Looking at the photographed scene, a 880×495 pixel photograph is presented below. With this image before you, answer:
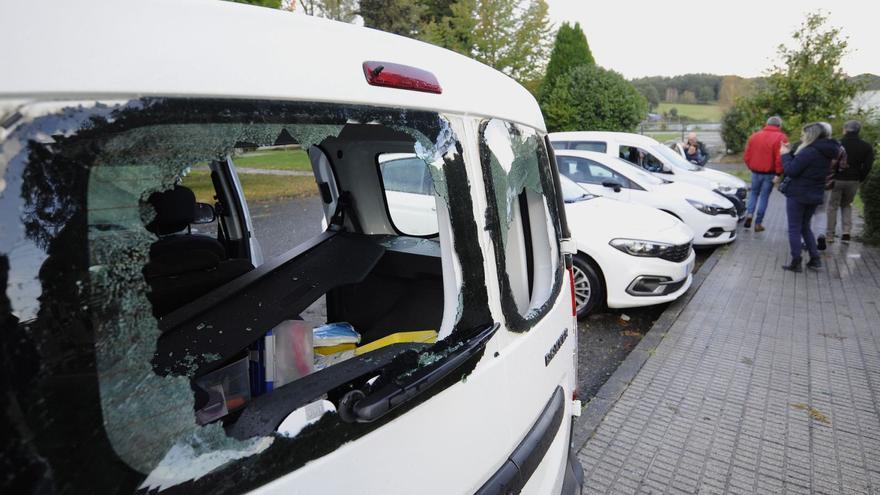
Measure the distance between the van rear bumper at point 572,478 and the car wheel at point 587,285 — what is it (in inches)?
115

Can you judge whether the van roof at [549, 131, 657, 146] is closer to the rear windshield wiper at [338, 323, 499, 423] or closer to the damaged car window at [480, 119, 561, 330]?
the damaged car window at [480, 119, 561, 330]

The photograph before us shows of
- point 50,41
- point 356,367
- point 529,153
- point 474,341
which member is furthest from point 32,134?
point 529,153

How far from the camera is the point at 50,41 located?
67 cm

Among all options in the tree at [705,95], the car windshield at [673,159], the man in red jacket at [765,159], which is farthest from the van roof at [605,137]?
the tree at [705,95]

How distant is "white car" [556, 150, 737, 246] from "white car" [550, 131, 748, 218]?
134cm

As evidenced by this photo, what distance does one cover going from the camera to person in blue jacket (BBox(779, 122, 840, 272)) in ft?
19.8

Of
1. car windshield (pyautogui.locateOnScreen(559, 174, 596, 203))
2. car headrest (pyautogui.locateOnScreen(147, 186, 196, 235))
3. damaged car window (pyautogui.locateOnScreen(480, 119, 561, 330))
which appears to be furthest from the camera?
car windshield (pyautogui.locateOnScreen(559, 174, 596, 203))

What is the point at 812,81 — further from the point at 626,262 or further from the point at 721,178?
the point at 626,262

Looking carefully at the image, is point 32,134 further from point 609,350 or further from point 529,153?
point 609,350

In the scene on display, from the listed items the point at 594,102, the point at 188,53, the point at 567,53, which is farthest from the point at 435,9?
the point at 188,53

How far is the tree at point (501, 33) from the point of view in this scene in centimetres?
1900

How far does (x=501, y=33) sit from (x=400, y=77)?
65.6ft

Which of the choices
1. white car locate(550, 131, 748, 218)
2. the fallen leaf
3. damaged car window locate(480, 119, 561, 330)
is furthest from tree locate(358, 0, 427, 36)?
damaged car window locate(480, 119, 561, 330)

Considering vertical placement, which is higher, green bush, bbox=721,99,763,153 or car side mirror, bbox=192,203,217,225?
green bush, bbox=721,99,763,153
